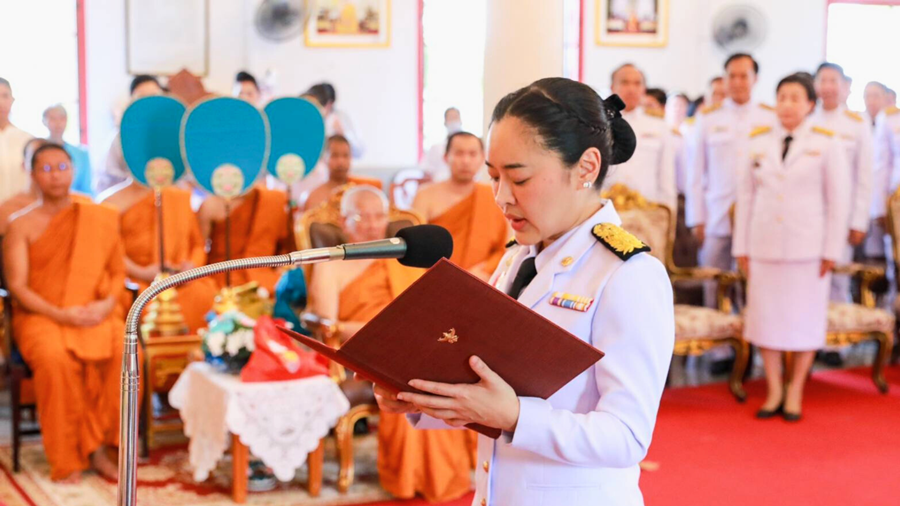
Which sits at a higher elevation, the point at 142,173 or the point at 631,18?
the point at 631,18

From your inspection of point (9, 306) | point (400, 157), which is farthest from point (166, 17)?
point (9, 306)

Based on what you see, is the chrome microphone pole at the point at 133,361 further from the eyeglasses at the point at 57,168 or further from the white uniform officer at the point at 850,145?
the white uniform officer at the point at 850,145

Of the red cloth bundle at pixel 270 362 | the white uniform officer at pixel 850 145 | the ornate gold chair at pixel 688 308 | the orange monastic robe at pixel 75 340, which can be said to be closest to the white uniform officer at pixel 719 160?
the white uniform officer at pixel 850 145

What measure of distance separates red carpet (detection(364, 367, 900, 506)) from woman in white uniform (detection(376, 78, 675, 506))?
2388mm

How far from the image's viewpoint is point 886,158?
7.36 m

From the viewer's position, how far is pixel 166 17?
356 inches

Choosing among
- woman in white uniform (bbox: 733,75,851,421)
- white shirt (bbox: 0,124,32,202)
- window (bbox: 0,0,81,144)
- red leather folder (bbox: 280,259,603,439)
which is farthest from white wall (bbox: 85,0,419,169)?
red leather folder (bbox: 280,259,603,439)

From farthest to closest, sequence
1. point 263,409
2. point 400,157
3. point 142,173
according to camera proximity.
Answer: point 400,157
point 142,173
point 263,409

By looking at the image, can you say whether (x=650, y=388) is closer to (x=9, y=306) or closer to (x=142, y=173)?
(x=9, y=306)

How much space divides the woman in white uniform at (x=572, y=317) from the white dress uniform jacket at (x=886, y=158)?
593cm

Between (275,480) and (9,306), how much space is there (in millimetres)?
1354

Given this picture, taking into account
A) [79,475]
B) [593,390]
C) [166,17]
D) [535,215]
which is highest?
[166,17]

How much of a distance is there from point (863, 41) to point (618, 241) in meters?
11.2

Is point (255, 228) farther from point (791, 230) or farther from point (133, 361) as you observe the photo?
point (133, 361)
